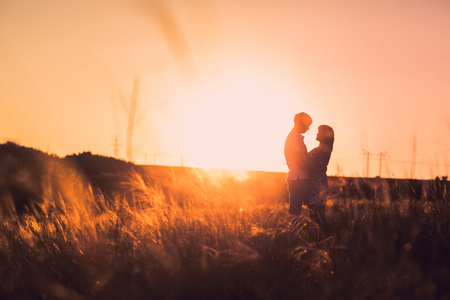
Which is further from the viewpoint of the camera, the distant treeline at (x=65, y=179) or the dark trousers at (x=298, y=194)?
the distant treeline at (x=65, y=179)

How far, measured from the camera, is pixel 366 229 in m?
4.25

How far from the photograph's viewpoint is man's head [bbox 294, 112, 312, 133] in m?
6.18

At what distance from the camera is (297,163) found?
600 centimetres

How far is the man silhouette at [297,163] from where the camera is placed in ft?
19.7

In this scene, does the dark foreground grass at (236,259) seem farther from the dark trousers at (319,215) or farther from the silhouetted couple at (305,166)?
the silhouetted couple at (305,166)

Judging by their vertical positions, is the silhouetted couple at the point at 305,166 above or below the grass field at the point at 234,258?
above

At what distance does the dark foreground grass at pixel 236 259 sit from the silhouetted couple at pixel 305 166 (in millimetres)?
685

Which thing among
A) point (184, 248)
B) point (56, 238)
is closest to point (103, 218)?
point (56, 238)

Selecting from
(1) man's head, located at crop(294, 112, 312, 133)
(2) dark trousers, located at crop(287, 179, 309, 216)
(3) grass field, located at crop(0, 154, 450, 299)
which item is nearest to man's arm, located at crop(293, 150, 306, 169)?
(2) dark trousers, located at crop(287, 179, 309, 216)

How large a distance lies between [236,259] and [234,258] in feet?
0.17

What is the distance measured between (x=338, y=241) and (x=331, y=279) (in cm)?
64

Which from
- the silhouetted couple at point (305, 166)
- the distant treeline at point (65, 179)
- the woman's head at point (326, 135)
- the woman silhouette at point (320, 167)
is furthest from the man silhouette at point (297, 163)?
the distant treeline at point (65, 179)

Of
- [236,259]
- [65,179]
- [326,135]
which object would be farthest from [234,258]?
[65,179]

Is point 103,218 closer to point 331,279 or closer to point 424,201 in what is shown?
point 331,279
